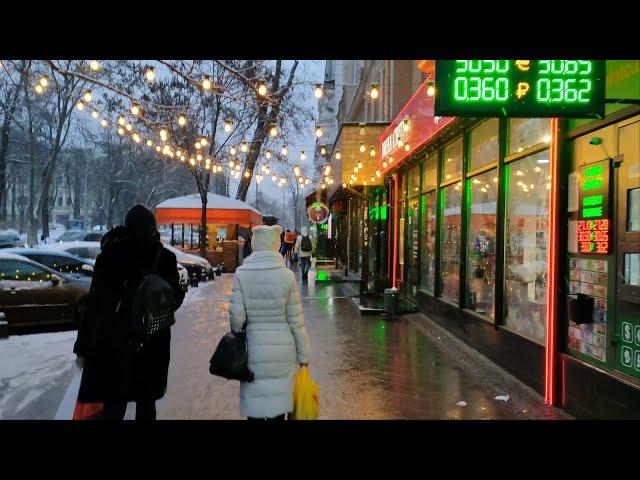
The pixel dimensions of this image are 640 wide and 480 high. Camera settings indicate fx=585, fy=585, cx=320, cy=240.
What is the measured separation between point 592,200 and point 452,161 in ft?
17.4

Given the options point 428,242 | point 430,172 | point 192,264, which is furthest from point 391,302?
point 192,264

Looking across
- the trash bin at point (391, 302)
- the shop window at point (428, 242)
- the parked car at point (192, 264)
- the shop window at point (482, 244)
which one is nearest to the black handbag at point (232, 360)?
the shop window at point (482, 244)

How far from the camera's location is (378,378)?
6.93 m

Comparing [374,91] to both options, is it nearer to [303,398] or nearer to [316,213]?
[316,213]

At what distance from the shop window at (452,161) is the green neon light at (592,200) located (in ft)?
14.6

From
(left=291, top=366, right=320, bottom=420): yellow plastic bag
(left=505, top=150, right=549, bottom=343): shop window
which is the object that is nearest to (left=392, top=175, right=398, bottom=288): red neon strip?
(left=505, top=150, right=549, bottom=343): shop window

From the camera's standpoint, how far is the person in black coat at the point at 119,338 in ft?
12.4

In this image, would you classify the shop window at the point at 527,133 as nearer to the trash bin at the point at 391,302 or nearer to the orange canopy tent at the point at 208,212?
the trash bin at the point at 391,302

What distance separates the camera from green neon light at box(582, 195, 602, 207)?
5.15m

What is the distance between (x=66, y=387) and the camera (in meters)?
6.37

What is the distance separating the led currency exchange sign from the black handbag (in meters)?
3.01
